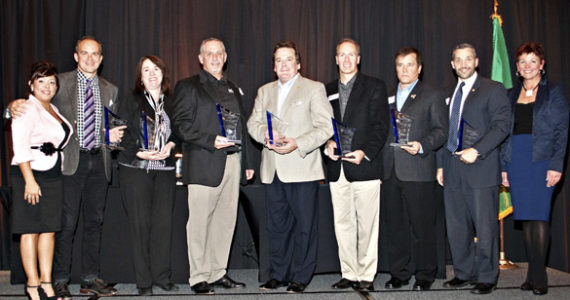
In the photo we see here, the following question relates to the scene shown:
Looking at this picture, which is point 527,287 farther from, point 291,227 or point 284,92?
point 284,92

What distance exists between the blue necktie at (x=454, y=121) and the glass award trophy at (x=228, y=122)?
162cm

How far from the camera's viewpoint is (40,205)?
3.29 meters

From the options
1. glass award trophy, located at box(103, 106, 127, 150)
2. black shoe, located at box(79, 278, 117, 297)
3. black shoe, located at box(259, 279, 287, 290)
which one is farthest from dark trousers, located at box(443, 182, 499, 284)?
black shoe, located at box(79, 278, 117, 297)

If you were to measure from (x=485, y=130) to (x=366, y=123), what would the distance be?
89 cm

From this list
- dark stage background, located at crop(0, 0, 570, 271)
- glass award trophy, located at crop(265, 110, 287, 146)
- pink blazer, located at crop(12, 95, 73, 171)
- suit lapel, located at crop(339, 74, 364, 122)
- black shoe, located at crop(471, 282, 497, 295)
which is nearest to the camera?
pink blazer, located at crop(12, 95, 73, 171)

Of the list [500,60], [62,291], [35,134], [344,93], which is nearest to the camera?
[35,134]

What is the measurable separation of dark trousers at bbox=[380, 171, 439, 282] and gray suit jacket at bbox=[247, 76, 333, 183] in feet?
2.00

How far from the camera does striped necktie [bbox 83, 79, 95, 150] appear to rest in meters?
3.70

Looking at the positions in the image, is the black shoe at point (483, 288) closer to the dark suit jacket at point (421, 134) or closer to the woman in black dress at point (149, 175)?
the dark suit jacket at point (421, 134)

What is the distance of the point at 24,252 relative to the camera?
3.31 meters

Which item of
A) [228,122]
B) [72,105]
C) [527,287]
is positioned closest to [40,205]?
[72,105]

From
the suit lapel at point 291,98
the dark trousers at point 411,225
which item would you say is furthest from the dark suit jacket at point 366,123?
the suit lapel at point 291,98

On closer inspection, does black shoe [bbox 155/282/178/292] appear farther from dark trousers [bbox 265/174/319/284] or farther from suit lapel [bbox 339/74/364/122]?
suit lapel [bbox 339/74/364/122]

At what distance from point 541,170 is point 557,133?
11.7 inches
